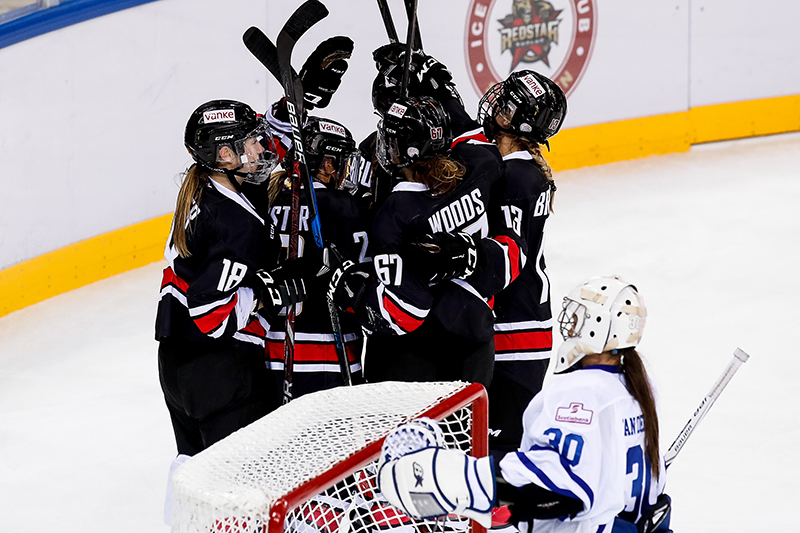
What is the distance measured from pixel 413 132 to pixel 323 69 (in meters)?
0.69

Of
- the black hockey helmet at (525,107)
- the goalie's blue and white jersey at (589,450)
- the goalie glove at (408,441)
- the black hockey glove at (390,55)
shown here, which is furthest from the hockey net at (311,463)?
the black hockey glove at (390,55)

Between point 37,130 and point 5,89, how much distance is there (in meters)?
0.22

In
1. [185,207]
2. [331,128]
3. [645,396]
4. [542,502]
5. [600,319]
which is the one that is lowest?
[542,502]

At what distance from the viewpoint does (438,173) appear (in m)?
2.44

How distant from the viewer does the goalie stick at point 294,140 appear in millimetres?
2518

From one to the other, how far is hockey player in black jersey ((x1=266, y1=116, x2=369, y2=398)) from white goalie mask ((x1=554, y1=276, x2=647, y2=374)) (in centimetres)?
90

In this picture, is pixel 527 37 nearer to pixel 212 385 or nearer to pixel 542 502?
pixel 212 385

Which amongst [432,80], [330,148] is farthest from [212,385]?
[432,80]

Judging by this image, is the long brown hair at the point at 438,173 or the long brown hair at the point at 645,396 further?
the long brown hair at the point at 438,173

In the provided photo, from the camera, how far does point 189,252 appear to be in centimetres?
240

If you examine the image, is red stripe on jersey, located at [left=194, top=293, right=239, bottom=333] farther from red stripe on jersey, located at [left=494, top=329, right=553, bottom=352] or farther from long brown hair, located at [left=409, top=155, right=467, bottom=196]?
red stripe on jersey, located at [left=494, top=329, right=553, bottom=352]

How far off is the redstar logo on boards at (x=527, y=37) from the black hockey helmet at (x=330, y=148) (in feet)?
11.1

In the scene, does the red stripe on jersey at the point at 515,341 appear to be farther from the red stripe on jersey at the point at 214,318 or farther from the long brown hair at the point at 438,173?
the red stripe on jersey at the point at 214,318

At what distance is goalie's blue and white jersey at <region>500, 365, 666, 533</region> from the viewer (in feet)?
5.42
